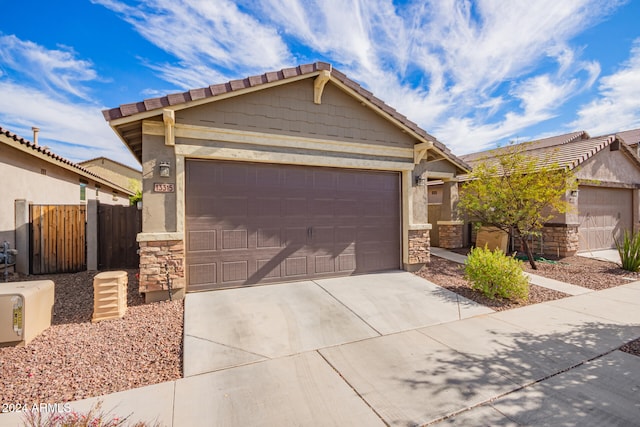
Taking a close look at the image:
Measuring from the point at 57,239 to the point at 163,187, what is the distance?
14.2 feet

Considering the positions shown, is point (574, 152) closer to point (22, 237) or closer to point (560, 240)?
point (560, 240)

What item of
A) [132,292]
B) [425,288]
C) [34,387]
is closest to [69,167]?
[132,292]

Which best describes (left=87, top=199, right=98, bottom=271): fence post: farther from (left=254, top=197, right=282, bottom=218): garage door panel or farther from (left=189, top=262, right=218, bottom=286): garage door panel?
(left=254, top=197, right=282, bottom=218): garage door panel

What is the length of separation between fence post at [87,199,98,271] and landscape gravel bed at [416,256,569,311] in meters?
8.69

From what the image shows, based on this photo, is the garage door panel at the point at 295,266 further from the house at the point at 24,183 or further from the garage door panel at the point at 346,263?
the house at the point at 24,183

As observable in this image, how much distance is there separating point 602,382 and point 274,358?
12.7ft

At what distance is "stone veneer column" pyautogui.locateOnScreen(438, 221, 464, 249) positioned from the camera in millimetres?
11805

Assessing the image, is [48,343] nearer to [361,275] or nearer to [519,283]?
[361,275]

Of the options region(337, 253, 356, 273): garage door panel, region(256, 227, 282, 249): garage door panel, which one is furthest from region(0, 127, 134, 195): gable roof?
region(337, 253, 356, 273): garage door panel

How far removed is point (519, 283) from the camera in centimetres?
588

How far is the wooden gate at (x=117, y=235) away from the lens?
7.55 metres

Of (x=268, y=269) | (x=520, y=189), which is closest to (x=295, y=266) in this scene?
(x=268, y=269)

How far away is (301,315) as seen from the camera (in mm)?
4992

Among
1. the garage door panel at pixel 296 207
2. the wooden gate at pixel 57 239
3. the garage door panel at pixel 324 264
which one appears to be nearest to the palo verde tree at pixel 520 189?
the garage door panel at pixel 324 264
